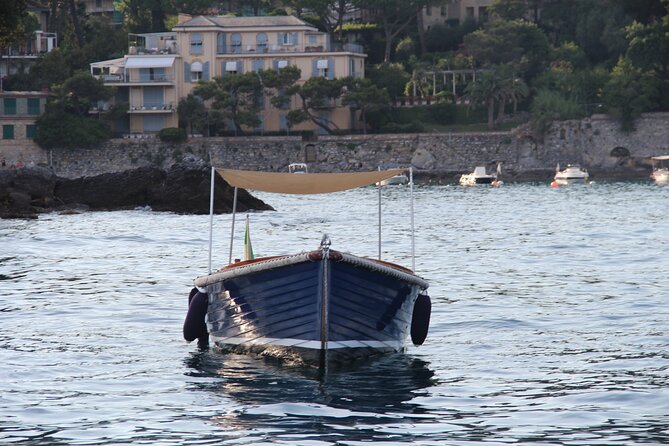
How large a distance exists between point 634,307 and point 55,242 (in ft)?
75.2

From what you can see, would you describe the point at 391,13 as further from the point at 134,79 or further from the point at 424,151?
the point at 134,79

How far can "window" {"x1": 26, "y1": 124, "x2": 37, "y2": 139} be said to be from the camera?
10681cm

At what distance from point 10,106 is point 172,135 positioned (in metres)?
13.4

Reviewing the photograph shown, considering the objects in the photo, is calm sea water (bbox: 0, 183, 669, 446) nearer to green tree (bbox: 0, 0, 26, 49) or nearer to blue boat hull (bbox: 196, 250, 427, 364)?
blue boat hull (bbox: 196, 250, 427, 364)

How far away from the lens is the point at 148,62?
107688 mm

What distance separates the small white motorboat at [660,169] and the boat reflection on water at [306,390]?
252 feet

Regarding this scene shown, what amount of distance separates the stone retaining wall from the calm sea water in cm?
6339

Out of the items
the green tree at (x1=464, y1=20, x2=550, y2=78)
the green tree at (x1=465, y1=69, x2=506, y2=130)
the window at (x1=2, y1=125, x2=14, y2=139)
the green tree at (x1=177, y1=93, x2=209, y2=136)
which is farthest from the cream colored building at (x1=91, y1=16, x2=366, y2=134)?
the green tree at (x1=465, y1=69, x2=506, y2=130)

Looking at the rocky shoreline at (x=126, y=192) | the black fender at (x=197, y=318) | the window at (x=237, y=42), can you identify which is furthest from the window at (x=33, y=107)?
the black fender at (x=197, y=318)

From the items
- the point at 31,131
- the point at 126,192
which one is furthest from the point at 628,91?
the point at 126,192

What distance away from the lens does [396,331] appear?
19.3 meters

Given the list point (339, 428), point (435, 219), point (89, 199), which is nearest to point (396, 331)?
point (339, 428)

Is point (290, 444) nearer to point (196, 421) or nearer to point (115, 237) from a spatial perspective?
point (196, 421)

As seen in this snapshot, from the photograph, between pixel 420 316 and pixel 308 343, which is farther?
pixel 420 316
